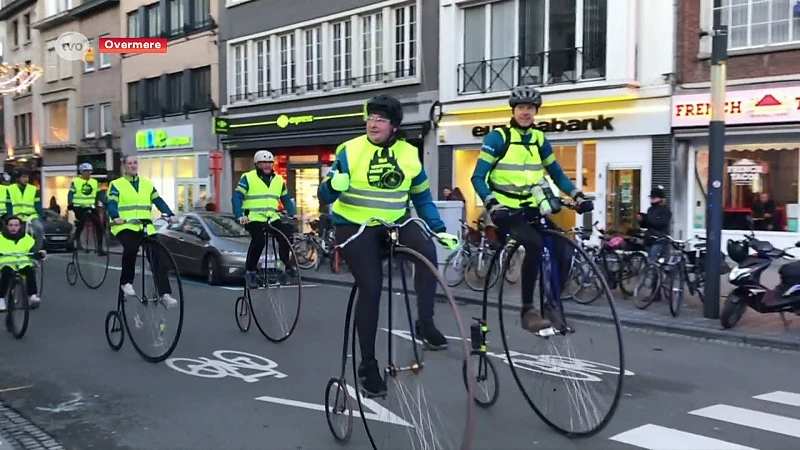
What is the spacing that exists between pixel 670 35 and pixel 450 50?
6.17m

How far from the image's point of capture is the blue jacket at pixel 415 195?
5.32m

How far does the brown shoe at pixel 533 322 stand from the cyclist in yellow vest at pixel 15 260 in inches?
263

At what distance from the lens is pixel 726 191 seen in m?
17.4

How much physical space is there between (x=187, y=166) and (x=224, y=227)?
56.4ft

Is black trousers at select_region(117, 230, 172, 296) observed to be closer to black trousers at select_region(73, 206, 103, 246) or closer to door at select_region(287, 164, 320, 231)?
black trousers at select_region(73, 206, 103, 246)

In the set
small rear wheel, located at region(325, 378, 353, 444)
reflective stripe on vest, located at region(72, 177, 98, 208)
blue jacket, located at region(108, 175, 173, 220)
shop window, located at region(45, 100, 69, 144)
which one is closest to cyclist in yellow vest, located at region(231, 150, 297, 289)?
blue jacket, located at region(108, 175, 173, 220)

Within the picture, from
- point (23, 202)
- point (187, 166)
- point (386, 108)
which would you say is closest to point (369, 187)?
point (386, 108)

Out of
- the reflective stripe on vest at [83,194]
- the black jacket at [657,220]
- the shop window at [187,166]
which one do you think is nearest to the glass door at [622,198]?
the black jacket at [657,220]

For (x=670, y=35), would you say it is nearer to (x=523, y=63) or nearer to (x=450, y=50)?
(x=523, y=63)

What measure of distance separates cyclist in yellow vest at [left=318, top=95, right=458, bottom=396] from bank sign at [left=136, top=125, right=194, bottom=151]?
2872 centimetres

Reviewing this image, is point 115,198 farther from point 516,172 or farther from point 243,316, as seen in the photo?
point 516,172

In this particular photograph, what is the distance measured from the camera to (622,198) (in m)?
18.9

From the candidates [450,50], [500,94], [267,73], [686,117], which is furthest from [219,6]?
[686,117]

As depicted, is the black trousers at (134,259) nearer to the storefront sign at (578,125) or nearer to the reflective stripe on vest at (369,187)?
the reflective stripe on vest at (369,187)
